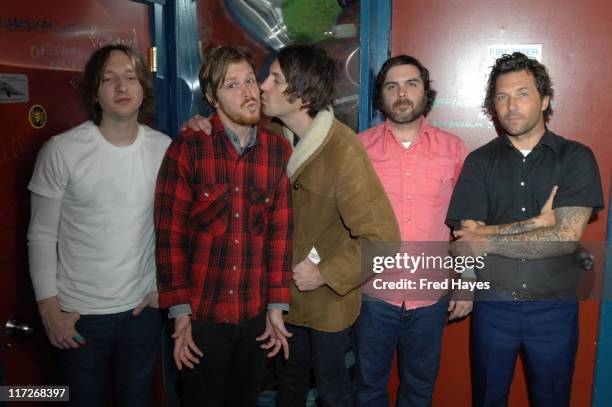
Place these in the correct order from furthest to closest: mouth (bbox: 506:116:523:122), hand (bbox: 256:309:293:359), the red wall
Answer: the red wall < mouth (bbox: 506:116:523:122) < hand (bbox: 256:309:293:359)

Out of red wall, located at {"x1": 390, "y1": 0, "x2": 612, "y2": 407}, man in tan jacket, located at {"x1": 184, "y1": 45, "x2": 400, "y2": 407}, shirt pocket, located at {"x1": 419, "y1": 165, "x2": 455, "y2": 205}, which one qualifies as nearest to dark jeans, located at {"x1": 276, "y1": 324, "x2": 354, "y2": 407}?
man in tan jacket, located at {"x1": 184, "y1": 45, "x2": 400, "y2": 407}

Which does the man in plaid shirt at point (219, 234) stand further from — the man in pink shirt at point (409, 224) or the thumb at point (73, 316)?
the man in pink shirt at point (409, 224)

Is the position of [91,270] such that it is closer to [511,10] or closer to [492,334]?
[492,334]

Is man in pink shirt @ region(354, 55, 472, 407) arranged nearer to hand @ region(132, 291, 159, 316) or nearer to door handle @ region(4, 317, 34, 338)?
hand @ region(132, 291, 159, 316)

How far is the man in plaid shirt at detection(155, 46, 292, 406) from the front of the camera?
6.64ft

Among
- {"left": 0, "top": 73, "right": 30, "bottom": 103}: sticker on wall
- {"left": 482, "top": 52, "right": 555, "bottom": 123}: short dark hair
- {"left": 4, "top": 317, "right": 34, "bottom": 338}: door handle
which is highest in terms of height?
{"left": 482, "top": 52, "right": 555, "bottom": 123}: short dark hair

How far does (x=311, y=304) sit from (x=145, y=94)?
3.74 feet

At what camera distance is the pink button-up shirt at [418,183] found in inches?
101

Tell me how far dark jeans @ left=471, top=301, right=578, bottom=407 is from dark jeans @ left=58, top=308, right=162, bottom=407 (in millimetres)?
1503

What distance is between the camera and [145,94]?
223cm

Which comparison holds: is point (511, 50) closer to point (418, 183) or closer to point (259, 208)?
point (418, 183)

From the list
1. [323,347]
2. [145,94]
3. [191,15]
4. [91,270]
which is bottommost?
[323,347]

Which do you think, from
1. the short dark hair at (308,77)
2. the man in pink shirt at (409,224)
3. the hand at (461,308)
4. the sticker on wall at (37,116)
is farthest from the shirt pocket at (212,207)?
the hand at (461,308)

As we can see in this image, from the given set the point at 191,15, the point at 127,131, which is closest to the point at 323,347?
the point at 127,131
